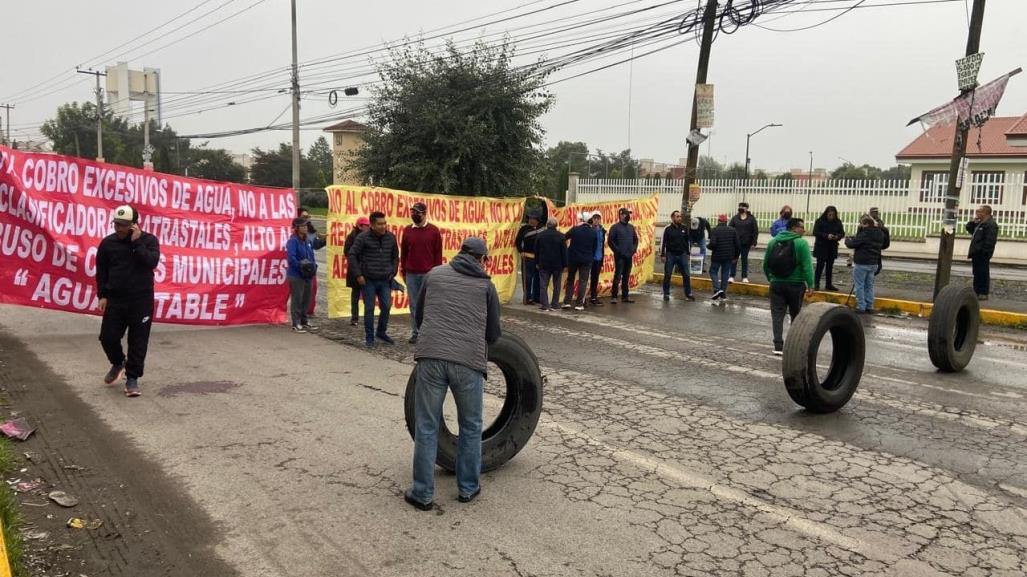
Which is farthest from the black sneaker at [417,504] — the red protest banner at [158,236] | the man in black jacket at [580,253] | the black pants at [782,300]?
the man in black jacket at [580,253]

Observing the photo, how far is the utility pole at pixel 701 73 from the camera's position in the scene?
17.8 meters

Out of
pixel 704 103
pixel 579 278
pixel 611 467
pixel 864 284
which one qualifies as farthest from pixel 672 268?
pixel 611 467

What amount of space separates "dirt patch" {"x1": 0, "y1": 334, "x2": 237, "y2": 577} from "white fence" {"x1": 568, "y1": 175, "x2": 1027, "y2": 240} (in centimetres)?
2109

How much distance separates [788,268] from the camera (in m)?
8.99

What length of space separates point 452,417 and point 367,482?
1.60 m

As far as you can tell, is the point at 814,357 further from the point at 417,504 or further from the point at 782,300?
the point at 417,504

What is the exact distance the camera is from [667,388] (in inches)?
299

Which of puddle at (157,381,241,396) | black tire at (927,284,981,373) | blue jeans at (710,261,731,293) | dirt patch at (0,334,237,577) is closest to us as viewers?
dirt patch at (0,334,237,577)

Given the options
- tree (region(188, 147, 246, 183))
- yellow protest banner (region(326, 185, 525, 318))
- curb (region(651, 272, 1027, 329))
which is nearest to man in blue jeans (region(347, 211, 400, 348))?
yellow protest banner (region(326, 185, 525, 318))

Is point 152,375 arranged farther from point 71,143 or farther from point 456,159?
point 71,143

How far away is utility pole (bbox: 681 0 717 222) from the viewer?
1775cm

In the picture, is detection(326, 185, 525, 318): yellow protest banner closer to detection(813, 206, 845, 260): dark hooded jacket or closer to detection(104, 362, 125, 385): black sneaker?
detection(104, 362, 125, 385): black sneaker

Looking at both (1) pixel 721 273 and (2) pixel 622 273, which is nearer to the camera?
(2) pixel 622 273

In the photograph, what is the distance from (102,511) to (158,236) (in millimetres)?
6508
